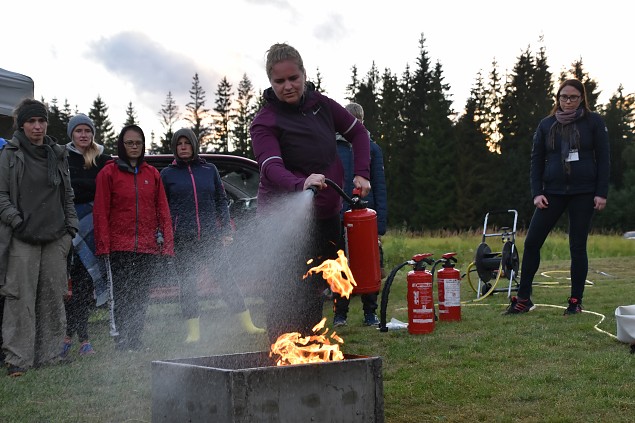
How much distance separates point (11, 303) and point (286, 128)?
3026mm

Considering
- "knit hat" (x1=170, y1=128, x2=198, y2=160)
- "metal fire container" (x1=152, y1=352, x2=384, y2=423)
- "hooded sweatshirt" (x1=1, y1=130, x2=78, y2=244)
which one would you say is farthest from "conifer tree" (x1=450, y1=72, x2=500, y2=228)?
"metal fire container" (x1=152, y1=352, x2=384, y2=423)

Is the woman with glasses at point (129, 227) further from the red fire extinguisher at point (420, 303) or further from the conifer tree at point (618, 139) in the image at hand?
the conifer tree at point (618, 139)

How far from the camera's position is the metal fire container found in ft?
9.90

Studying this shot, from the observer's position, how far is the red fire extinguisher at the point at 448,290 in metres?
6.98

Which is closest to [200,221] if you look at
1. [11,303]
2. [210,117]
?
[11,303]

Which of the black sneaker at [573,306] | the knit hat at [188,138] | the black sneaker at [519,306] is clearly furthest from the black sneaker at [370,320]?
the knit hat at [188,138]

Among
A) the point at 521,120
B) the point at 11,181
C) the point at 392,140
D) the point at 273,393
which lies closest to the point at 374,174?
the point at 11,181

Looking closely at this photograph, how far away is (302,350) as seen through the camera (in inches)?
145

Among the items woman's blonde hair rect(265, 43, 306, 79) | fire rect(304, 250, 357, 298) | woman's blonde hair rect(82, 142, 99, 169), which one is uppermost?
woman's blonde hair rect(265, 43, 306, 79)

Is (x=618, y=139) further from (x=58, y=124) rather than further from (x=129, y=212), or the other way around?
(x=129, y=212)

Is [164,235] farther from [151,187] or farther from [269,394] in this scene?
[269,394]

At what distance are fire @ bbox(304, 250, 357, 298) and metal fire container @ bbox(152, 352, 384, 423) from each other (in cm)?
63

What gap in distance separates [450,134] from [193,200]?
53.6 m

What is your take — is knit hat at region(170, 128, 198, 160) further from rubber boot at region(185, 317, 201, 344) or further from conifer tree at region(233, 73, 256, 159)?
conifer tree at region(233, 73, 256, 159)
